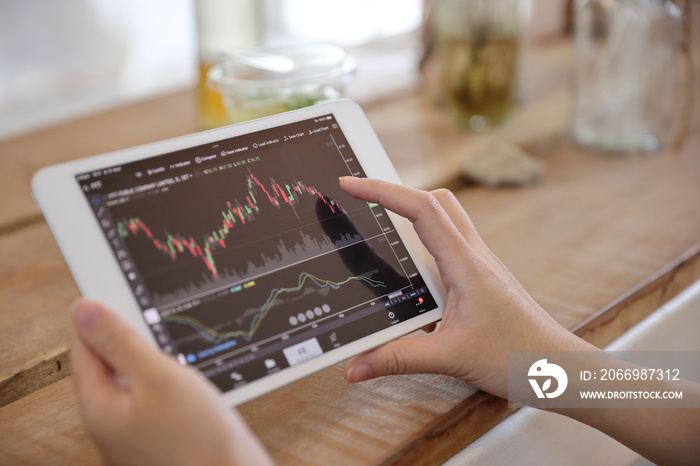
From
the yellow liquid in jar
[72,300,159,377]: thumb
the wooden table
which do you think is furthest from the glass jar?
[72,300,159,377]: thumb

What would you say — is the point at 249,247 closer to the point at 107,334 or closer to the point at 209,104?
the point at 107,334

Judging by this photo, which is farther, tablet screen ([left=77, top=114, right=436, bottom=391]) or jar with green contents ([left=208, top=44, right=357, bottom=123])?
jar with green contents ([left=208, top=44, right=357, bottom=123])

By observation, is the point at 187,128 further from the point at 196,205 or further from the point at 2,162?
the point at 196,205

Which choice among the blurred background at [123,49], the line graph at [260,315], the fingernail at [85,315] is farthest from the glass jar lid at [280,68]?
the fingernail at [85,315]

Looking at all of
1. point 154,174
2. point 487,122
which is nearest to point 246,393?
point 154,174

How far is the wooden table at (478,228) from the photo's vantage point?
0.58 m

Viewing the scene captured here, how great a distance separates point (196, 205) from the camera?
1.86 ft

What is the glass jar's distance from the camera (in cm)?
118

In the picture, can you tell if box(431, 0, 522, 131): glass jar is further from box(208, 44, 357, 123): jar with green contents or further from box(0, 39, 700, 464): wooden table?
box(208, 44, 357, 123): jar with green contents

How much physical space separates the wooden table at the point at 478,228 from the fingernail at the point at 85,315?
15cm

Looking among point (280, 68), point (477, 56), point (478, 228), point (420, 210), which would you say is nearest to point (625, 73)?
point (477, 56)

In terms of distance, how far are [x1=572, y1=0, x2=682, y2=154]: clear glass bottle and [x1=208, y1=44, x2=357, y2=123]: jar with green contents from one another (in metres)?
0.42

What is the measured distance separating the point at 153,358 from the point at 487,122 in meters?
0.92

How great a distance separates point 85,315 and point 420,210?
0.27 meters
